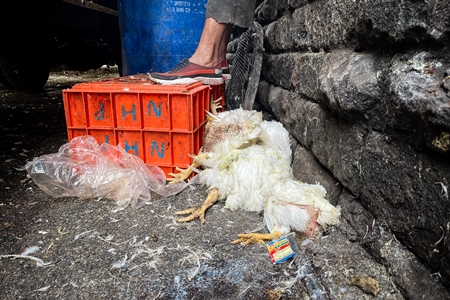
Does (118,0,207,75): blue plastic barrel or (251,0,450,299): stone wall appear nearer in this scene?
(251,0,450,299): stone wall

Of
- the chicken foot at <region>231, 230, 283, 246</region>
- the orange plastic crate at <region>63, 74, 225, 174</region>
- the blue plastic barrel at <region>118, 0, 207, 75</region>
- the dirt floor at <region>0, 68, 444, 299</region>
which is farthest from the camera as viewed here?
the blue plastic barrel at <region>118, 0, 207, 75</region>

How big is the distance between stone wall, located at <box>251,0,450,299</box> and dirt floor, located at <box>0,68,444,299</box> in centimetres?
3

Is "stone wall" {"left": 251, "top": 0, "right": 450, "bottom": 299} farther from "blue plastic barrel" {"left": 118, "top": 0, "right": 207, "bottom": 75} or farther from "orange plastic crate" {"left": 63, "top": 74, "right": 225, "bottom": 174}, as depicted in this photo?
"blue plastic barrel" {"left": 118, "top": 0, "right": 207, "bottom": 75}

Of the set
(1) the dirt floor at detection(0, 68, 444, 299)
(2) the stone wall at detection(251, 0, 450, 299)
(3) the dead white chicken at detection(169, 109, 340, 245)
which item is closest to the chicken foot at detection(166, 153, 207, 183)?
(3) the dead white chicken at detection(169, 109, 340, 245)

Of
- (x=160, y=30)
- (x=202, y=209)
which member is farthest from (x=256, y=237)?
(x=160, y=30)

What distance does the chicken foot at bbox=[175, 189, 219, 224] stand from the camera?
1.80 meters

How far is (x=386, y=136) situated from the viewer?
3.99ft

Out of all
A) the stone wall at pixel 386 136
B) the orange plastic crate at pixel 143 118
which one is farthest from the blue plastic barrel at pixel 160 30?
the stone wall at pixel 386 136

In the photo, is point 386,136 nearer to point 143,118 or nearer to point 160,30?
point 143,118

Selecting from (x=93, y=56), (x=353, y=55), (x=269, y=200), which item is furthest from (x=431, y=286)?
(x=93, y=56)

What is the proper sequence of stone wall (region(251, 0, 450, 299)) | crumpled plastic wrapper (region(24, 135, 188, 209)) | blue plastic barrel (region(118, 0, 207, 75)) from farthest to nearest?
blue plastic barrel (region(118, 0, 207, 75)) → crumpled plastic wrapper (region(24, 135, 188, 209)) → stone wall (region(251, 0, 450, 299))

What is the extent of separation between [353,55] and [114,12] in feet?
18.6

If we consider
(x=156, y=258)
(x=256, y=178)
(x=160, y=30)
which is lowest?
(x=156, y=258)

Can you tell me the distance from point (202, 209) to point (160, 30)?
2471 mm
